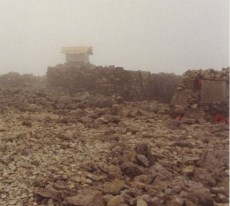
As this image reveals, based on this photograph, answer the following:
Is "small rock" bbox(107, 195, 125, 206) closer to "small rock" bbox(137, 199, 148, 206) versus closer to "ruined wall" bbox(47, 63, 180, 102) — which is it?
"small rock" bbox(137, 199, 148, 206)

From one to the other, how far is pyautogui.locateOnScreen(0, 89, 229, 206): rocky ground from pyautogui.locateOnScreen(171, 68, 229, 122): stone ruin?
0.83 m

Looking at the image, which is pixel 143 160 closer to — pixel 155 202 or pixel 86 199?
pixel 155 202

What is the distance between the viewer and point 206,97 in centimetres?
1312

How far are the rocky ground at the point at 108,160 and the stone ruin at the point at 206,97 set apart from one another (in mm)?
825

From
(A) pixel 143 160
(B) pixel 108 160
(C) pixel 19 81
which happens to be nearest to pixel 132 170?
(A) pixel 143 160

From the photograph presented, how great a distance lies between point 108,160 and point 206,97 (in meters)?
6.28

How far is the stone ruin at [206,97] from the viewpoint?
42.7ft

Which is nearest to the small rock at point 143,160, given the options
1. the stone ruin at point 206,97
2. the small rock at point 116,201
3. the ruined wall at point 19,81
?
the small rock at point 116,201

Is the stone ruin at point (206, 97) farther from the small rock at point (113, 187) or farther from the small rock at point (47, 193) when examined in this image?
the small rock at point (47, 193)

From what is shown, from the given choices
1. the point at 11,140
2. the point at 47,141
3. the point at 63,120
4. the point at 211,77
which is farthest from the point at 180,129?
the point at 11,140

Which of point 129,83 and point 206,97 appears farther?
point 129,83

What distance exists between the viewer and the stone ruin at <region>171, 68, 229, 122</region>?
13.0m

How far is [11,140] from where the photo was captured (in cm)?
891

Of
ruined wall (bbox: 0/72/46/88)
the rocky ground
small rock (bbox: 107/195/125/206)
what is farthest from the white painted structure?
small rock (bbox: 107/195/125/206)
